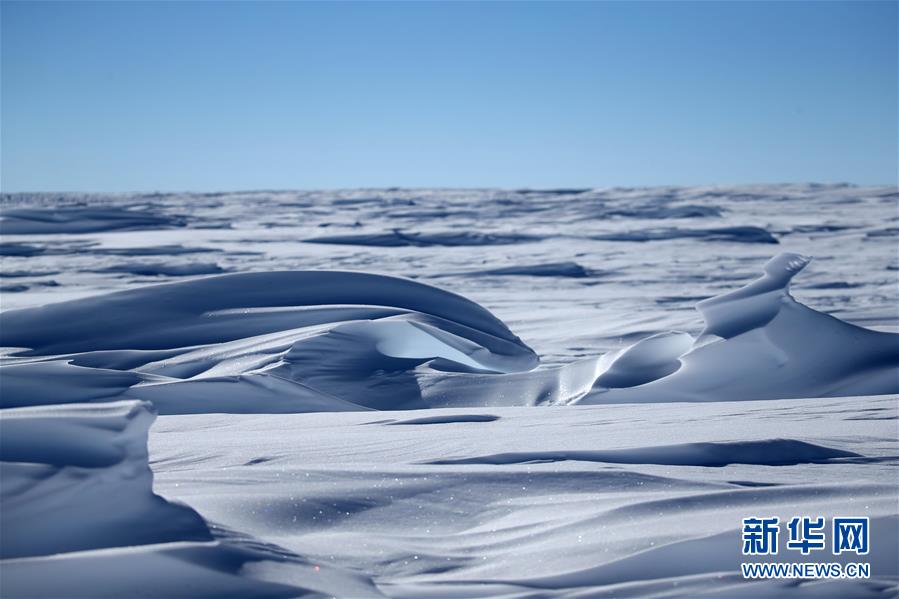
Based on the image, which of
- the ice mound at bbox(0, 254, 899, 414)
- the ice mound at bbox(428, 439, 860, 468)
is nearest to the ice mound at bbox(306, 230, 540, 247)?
the ice mound at bbox(0, 254, 899, 414)

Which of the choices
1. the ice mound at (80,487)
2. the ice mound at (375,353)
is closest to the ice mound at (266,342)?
the ice mound at (375,353)

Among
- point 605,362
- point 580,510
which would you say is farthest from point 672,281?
point 580,510

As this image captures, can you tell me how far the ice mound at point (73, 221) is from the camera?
12.9 meters

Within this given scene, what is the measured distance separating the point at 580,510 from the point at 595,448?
47cm

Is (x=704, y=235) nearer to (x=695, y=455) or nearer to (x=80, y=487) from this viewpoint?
(x=695, y=455)

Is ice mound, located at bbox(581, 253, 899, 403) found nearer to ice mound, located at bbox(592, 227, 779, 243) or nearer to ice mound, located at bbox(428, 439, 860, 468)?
ice mound, located at bbox(428, 439, 860, 468)

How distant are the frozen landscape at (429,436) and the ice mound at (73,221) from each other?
623 cm

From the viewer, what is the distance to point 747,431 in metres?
2.40

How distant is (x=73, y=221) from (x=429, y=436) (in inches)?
498

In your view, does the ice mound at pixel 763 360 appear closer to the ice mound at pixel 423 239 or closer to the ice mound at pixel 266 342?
the ice mound at pixel 266 342

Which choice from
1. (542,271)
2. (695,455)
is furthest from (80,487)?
(542,271)

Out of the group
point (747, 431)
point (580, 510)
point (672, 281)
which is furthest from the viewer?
point (672, 281)

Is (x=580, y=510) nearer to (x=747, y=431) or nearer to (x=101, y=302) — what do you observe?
(x=747, y=431)

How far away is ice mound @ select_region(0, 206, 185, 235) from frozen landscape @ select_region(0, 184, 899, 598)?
245 inches
